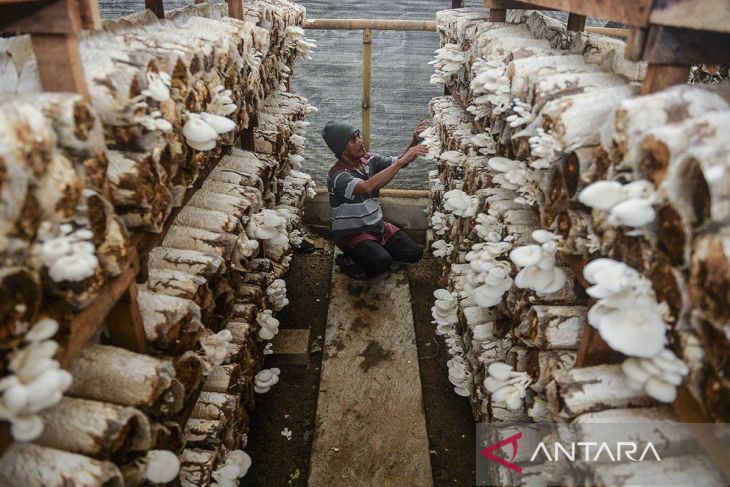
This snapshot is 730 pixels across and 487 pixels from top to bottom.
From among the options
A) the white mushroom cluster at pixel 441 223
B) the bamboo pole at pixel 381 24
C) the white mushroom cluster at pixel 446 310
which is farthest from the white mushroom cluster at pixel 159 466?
the bamboo pole at pixel 381 24

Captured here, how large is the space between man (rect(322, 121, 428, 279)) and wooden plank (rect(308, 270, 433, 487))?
0.32 meters

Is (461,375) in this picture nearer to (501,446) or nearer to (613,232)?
(501,446)

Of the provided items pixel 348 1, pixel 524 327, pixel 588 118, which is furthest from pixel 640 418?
pixel 348 1

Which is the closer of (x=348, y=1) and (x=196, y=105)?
(x=196, y=105)

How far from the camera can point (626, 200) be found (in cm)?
140

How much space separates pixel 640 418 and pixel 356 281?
14.1 ft

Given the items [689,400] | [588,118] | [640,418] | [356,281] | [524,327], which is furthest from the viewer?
[356,281]

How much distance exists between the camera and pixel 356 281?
230 inches

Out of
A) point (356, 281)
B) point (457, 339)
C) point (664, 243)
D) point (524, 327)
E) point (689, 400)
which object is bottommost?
point (356, 281)

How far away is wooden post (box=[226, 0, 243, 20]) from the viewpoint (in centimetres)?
361

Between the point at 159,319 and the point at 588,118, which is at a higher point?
the point at 588,118

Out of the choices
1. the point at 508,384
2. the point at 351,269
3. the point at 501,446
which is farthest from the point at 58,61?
the point at 351,269

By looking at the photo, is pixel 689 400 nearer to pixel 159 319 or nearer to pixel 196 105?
pixel 159 319

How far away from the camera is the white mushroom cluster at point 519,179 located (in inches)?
96.1
